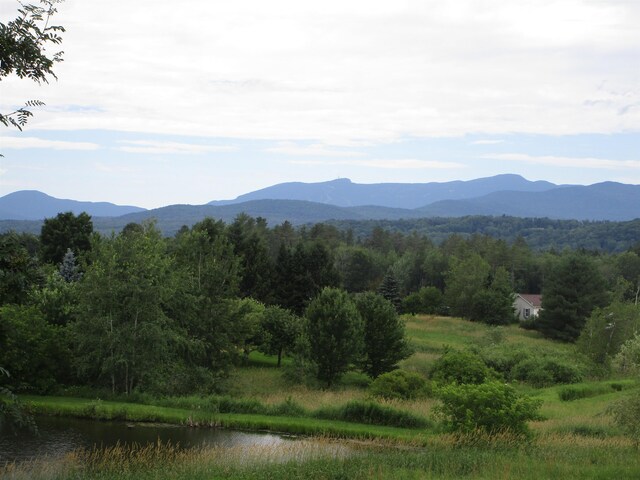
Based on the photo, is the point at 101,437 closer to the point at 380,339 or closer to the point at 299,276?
the point at 380,339

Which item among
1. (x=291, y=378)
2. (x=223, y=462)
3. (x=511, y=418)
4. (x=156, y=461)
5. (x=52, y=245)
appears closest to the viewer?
(x=223, y=462)

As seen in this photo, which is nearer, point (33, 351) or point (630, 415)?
point (630, 415)

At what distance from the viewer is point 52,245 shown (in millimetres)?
63219

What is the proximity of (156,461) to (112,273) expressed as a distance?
673 inches

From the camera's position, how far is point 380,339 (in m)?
43.3

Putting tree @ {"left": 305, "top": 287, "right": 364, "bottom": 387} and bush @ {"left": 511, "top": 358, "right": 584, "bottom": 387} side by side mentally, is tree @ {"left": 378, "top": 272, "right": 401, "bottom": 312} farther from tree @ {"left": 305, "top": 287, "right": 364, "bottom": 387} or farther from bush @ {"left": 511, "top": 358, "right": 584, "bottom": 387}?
tree @ {"left": 305, "top": 287, "right": 364, "bottom": 387}

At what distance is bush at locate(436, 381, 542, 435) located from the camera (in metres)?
20.6

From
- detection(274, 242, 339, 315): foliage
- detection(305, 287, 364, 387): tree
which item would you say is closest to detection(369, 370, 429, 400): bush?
detection(305, 287, 364, 387): tree

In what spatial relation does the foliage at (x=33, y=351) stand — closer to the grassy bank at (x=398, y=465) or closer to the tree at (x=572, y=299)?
the grassy bank at (x=398, y=465)

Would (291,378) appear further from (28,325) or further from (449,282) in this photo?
(449,282)

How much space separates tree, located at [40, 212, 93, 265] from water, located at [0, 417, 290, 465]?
3798cm

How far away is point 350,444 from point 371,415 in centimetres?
549


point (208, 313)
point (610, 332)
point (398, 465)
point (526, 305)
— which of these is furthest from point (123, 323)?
point (526, 305)

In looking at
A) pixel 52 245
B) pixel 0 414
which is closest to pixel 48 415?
pixel 0 414
